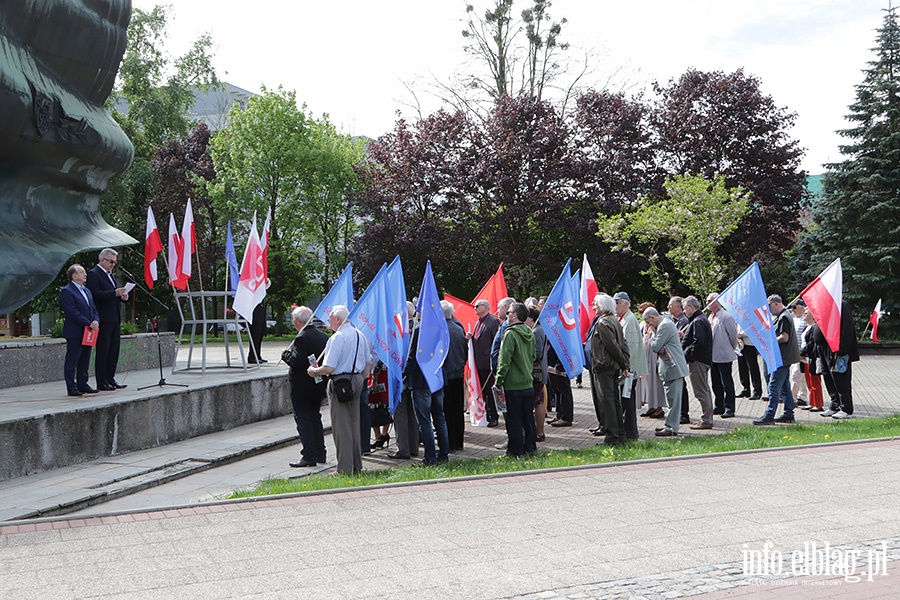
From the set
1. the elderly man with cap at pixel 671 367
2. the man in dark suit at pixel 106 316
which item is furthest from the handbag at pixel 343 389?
the elderly man with cap at pixel 671 367

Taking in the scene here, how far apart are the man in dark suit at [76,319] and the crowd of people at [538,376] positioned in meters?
2.81

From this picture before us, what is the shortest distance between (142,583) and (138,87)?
34.5 metres

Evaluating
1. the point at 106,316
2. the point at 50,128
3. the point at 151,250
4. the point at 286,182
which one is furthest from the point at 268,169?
the point at 50,128

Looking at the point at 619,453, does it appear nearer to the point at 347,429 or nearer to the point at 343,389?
the point at 347,429

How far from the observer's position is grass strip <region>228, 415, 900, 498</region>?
8.57 metres

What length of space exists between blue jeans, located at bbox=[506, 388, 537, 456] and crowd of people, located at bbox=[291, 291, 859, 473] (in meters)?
0.02

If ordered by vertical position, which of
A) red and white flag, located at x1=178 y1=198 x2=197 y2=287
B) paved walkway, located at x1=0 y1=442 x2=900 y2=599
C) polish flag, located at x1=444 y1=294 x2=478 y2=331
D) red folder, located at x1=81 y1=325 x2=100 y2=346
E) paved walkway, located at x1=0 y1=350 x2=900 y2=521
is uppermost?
red and white flag, located at x1=178 y1=198 x2=197 y2=287

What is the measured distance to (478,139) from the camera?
38.5m

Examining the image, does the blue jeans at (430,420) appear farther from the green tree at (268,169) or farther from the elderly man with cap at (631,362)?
the green tree at (268,169)

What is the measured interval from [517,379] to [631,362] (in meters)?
2.47

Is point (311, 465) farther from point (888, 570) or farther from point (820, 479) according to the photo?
point (888, 570)

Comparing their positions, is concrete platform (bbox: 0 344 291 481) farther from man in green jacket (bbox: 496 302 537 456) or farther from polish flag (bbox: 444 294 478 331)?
man in green jacket (bbox: 496 302 537 456)

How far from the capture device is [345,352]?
918 centimetres

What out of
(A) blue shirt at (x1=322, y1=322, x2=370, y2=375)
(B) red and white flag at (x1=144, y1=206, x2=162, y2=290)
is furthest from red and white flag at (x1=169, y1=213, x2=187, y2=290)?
(A) blue shirt at (x1=322, y1=322, x2=370, y2=375)
